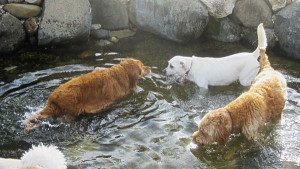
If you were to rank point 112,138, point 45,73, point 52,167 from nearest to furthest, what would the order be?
point 52,167 → point 112,138 → point 45,73

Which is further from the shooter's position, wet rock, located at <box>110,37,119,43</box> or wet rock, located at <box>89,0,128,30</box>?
wet rock, located at <box>89,0,128,30</box>

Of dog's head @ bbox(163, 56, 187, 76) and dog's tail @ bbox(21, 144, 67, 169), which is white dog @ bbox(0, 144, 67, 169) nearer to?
dog's tail @ bbox(21, 144, 67, 169)

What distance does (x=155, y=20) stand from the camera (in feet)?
28.1

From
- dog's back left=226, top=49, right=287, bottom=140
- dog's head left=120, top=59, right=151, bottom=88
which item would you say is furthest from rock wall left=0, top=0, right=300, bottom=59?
dog's back left=226, top=49, right=287, bottom=140

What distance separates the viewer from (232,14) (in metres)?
8.55

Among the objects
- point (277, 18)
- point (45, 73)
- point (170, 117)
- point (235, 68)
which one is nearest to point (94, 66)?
point (45, 73)

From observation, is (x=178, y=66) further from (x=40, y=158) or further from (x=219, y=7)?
(x=40, y=158)

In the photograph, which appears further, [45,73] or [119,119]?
[45,73]

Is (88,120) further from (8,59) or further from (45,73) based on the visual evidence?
(8,59)

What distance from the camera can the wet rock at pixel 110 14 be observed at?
8844 mm

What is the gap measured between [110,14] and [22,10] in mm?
2423

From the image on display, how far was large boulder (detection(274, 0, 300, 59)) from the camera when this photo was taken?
7.68 meters

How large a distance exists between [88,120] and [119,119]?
0.55 m

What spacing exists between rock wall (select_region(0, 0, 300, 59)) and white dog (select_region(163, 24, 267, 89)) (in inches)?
80.4
